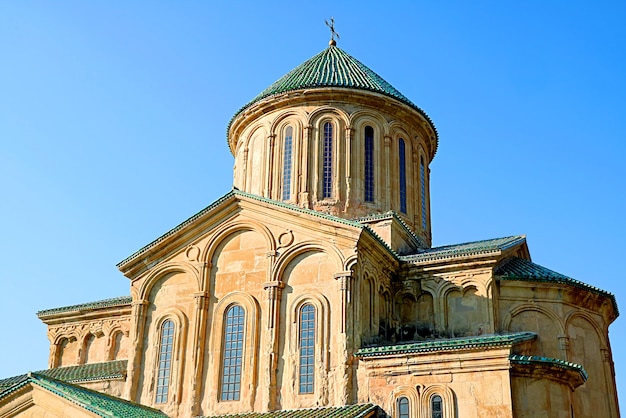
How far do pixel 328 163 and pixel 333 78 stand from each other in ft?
10.3

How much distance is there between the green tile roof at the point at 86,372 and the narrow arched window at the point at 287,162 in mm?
7386

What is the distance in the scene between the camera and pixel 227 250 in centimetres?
2044

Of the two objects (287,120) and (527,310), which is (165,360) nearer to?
(287,120)

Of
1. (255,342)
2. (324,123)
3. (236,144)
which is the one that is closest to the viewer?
(255,342)

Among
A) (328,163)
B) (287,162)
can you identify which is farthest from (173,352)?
(328,163)

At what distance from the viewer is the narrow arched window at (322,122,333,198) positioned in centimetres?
2402

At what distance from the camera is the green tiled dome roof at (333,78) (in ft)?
81.8

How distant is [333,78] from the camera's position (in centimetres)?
2531

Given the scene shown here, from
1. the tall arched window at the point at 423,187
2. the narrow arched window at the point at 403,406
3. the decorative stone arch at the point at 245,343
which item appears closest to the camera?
the narrow arched window at the point at 403,406

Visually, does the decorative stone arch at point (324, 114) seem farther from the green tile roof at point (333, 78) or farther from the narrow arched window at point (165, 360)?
the narrow arched window at point (165, 360)

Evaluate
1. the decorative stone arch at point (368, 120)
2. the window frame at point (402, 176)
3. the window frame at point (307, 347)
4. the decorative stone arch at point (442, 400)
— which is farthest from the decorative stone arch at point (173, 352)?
the decorative stone arch at point (368, 120)

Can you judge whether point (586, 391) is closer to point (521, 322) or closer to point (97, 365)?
point (521, 322)

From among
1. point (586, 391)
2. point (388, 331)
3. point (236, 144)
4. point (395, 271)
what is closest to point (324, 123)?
point (236, 144)

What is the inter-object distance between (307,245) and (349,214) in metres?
4.47
